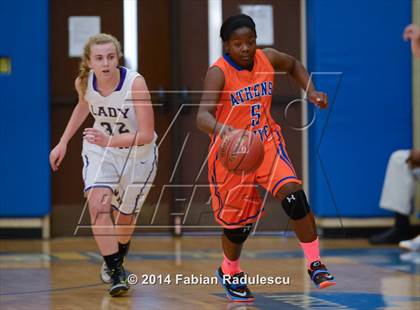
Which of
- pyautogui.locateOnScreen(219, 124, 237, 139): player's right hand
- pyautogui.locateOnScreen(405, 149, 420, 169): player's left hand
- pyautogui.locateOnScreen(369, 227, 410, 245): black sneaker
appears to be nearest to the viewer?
pyautogui.locateOnScreen(219, 124, 237, 139): player's right hand

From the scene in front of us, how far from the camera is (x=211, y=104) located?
584 centimetres

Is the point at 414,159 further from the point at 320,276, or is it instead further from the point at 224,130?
the point at 224,130

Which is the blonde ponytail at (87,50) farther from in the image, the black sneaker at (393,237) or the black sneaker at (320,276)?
the black sneaker at (393,237)

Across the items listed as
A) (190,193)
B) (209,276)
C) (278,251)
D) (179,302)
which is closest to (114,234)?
(179,302)

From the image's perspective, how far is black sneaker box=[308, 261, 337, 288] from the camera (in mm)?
5707

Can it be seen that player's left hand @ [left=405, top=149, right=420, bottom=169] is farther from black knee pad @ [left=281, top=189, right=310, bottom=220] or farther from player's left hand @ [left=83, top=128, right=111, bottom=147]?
player's left hand @ [left=83, top=128, right=111, bottom=147]

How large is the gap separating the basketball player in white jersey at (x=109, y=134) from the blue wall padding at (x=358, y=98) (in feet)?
12.5

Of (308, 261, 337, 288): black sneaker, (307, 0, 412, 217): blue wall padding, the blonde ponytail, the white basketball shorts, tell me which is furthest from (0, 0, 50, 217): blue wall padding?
(308, 261, 337, 288): black sneaker

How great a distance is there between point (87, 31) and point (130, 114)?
14.0 ft

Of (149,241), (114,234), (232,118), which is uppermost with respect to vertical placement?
(232,118)

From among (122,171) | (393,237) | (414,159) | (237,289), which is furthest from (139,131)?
(393,237)

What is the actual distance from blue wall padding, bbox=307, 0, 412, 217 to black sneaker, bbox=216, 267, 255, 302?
375 centimetres

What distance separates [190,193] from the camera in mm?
10398

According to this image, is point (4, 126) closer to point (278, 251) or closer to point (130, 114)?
point (278, 251)
